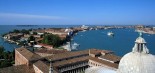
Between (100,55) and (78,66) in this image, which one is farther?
(100,55)

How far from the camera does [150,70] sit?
28.0 ft

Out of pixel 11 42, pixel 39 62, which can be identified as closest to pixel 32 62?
pixel 39 62

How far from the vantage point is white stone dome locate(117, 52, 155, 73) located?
8.58 meters

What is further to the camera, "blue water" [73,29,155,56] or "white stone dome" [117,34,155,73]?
"blue water" [73,29,155,56]

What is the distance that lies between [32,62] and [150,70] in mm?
9532

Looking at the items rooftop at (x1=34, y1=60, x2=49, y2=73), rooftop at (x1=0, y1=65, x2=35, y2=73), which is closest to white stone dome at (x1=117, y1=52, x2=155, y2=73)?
rooftop at (x1=34, y1=60, x2=49, y2=73)

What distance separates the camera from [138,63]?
8688mm

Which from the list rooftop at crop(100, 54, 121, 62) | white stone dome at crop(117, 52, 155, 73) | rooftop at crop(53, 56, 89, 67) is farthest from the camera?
rooftop at crop(100, 54, 121, 62)

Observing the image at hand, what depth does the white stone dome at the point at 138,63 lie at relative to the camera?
858 cm

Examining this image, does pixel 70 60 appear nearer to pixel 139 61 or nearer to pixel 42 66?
pixel 42 66

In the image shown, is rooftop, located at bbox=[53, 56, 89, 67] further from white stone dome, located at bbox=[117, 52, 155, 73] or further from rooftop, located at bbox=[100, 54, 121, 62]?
white stone dome, located at bbox=[117, 52, 155, 73]

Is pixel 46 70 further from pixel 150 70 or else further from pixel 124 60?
pixel 150 70

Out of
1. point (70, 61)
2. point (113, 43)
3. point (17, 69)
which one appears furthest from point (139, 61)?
point (113, 43)

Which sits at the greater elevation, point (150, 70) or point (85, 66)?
point (150, 70)
